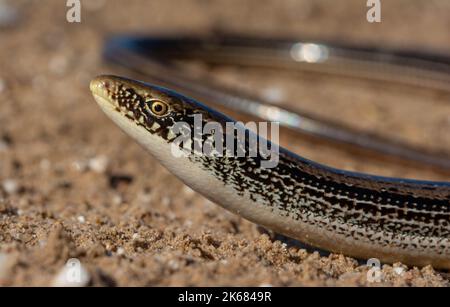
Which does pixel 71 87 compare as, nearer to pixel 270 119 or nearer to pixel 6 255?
pixel 270 119

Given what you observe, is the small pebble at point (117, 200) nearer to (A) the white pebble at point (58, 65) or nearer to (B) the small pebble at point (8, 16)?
(A) the white pebble at point (58, 65)

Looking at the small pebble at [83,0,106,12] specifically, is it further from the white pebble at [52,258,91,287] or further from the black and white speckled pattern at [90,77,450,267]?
the white pebble at [52,258,91,287]

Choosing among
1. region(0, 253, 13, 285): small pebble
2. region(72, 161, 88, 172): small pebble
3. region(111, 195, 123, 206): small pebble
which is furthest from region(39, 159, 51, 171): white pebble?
region(0, 253, 13, 285): small pebble

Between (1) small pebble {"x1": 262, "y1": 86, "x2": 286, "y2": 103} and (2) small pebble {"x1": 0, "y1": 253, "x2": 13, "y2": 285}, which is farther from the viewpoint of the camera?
(1) small pebble {"x1": 262, "y1": 86, "x2": 286, "y2": 103}

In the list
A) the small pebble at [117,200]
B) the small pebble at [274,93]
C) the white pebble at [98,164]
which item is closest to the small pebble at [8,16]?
the small pebble at [274,93]

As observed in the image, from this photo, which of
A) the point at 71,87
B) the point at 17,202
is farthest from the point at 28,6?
the point at 17,202

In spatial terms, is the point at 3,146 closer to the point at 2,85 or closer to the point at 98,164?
the point at 98,164

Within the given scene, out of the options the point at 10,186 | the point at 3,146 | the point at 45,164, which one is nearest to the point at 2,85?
the point at 3,146
